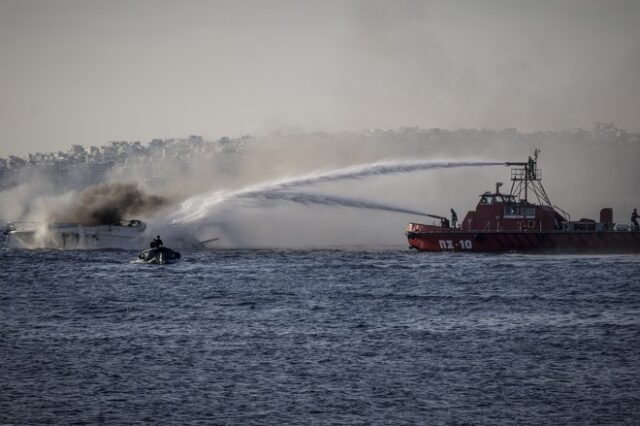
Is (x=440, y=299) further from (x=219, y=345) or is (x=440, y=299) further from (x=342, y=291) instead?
(x=219, y=345)

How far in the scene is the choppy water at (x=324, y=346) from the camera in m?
34.7

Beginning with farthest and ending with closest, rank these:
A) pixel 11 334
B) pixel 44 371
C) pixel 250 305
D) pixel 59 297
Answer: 1. pixel 59 297
2. pixel 250 305
3. pixel 11 334
4. pixel 44 371

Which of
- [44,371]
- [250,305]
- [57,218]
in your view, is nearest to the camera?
[44,371]

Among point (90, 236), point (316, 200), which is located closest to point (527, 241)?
point (316, 200)

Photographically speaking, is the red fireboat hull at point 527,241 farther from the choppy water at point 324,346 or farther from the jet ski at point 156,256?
the jet ski at point 156,256

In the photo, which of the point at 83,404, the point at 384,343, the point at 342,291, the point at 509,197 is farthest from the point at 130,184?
the point at 83,404

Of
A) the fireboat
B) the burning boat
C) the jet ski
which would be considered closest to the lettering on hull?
the fireboat

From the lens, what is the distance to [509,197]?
320ft

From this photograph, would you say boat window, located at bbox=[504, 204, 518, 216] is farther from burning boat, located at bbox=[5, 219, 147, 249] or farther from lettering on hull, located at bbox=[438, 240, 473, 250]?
burning boat, located at bbox=[5, 219, 147, 249]

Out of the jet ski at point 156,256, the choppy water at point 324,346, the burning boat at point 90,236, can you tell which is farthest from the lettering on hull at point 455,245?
the burning boat at point 90,236

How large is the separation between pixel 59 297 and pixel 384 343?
94.3 feet

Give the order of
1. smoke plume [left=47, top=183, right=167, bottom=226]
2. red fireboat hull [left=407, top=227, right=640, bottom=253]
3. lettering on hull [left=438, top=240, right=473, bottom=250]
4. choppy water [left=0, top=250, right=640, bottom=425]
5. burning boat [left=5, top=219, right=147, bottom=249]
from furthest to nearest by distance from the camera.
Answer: smoke plume [left=47, top=183, right=167, bottom=226] → burning boat [left=5, top=219, right=147, bottom=249] → lettering on hull [left=438, top=240, right=473, bottom=250] → red fireboat hull [left=407, top=227, right=640, bottom=253] → choppy water [left=0, top=250, right=640, bottom=425]

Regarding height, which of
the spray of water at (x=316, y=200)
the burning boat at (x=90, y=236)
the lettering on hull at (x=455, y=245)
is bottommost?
the lettering on hull at (x=455, y=245)

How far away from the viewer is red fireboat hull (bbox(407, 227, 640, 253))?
307ft
